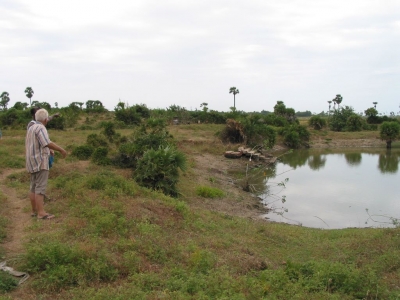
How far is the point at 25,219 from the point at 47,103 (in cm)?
2924

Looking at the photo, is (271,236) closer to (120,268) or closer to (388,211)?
(120,268)

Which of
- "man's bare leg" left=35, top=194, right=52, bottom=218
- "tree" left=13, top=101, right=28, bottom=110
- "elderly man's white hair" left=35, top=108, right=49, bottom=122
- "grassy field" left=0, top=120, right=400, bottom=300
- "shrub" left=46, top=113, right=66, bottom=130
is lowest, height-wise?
"grassy field" left=0, top=120, right=400, bottom=300

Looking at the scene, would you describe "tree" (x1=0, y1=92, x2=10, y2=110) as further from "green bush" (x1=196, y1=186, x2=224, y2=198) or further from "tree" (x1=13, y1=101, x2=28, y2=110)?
"green bush" (x1=196, y1=186, x2=224, y2=198)

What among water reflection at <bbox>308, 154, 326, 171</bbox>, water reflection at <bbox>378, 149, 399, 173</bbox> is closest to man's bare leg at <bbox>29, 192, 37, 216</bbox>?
water reflection at <bbox>308, 154, 326, 171</bbox>

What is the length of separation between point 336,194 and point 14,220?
36.6 ft

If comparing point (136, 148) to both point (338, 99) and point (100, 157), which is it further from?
point (338, 99)

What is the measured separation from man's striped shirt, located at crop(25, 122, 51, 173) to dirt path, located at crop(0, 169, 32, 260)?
0.86 meters

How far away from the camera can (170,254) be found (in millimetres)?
5117

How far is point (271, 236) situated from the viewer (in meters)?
7.25

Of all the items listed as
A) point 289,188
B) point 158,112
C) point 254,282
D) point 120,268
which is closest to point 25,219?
point 120,268

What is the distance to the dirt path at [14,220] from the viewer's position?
189 inches

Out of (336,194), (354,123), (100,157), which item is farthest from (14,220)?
(354,123)

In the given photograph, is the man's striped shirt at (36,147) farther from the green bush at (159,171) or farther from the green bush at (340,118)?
the green bush at (340,118)

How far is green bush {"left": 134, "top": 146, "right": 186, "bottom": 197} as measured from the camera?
32.5 ft
